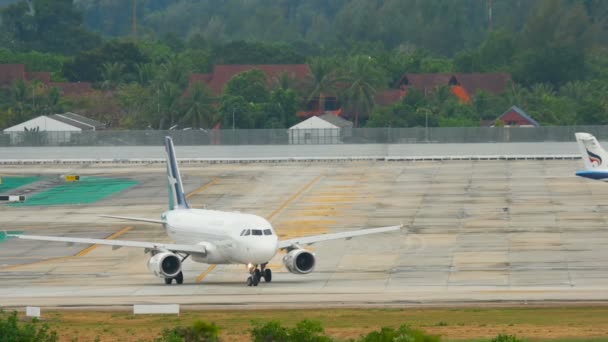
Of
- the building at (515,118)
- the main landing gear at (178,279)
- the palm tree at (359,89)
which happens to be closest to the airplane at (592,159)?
the main landing gear at (178,279)

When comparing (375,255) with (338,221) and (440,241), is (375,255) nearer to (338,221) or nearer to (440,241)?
(440,241)

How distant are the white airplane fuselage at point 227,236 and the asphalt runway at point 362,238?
1.37 m

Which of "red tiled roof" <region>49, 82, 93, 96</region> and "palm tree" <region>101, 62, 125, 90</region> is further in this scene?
"palm tree" <region>101, 62, 125, 90</region>

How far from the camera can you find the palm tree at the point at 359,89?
18175 cm

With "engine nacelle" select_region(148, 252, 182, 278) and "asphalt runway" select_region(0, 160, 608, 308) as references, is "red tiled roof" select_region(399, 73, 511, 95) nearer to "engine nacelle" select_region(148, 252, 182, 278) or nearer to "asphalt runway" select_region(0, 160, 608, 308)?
"asphalt runway" select_region(0, 160, 608, 308)

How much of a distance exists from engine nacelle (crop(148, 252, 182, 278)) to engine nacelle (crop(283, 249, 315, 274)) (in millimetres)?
4669

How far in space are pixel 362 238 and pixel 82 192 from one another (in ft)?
119

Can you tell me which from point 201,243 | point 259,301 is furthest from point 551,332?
point 201,243

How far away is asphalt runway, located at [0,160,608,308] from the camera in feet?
182

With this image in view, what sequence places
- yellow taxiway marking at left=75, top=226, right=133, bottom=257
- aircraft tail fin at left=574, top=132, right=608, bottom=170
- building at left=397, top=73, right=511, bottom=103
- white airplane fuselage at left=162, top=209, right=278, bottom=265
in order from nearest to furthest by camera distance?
white airplane fuselage at left=162, top=209, right=278, bottom=265 → yellow taxiway marking at left=75, top=226, right=133, bottom=257 → aircraft tail fin at left=574, top=132, right=608, bottom=170 → building at left=397, top=73, right=511, bottom=103

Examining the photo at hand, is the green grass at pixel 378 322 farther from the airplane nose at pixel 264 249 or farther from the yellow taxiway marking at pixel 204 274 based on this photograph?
the yellow taxiway marking at pixel 204 274

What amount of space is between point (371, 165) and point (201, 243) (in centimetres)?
6160

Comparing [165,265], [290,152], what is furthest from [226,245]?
[290,152]

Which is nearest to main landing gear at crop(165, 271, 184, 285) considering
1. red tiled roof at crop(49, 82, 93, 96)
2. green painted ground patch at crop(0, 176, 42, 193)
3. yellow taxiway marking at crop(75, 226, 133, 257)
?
yellow taxiway marking at crop(75, 226, 133, 257)
